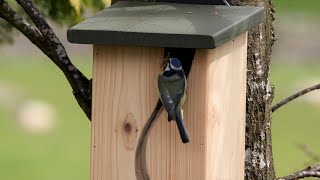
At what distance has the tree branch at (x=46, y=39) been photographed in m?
2.57

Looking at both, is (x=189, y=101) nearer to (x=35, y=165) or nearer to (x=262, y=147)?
(x=262, y=147)

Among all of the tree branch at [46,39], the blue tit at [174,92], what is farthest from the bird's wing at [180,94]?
the tree branch at [46,39]

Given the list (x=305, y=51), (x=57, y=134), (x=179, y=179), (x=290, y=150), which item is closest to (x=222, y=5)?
(x=179, y=179)

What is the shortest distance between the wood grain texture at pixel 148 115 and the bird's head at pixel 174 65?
8 cm

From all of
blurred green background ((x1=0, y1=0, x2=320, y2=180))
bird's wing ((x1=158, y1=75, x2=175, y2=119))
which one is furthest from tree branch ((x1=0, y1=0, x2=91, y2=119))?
blurred green background ((x1=0, y1=0, x2=320, y2=180))

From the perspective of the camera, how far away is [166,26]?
211 cm

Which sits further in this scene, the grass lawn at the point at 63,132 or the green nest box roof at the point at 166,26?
the grass lawn at the point at 63,132

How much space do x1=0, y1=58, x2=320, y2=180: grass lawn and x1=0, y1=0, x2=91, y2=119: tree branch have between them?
561 cm

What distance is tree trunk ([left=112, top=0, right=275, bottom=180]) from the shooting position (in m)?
2.66

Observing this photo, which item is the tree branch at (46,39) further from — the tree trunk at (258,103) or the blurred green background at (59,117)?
the blurred green background at (59,117)

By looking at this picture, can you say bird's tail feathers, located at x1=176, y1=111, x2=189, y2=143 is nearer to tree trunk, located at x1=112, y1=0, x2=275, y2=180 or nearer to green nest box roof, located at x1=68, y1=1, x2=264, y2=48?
green nest box roof, located at x1=68, y1=1, x2=264, y2=48

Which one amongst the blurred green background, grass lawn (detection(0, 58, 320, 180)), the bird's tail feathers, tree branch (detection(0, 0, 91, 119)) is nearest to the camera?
the bird's tail feathers

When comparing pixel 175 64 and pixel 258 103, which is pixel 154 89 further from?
pixel 258 103

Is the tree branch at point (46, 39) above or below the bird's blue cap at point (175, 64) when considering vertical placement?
above
